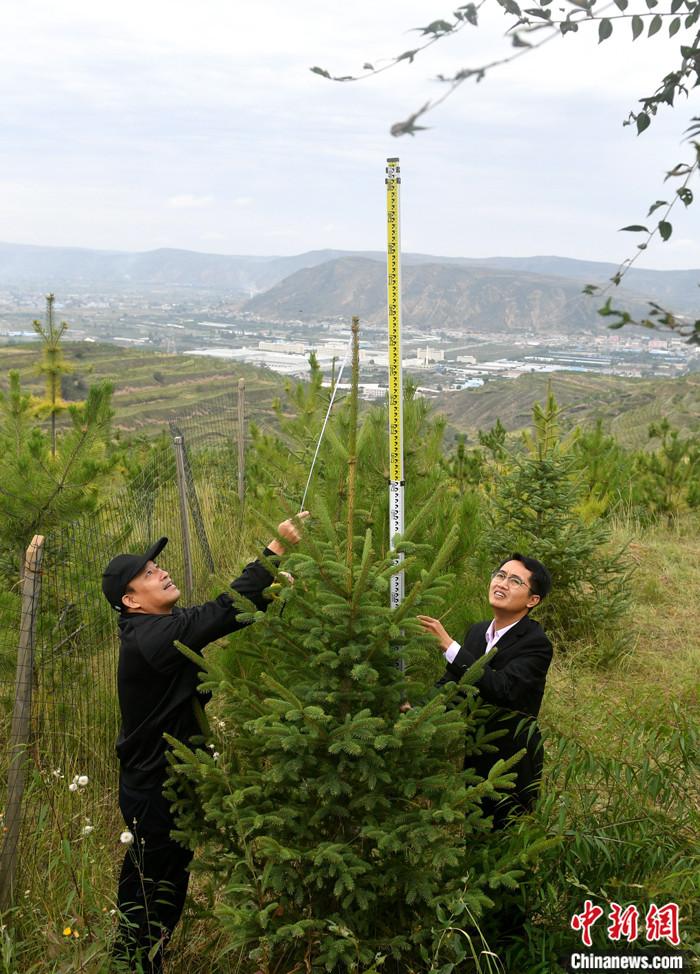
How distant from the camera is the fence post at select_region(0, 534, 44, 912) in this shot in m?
3.06

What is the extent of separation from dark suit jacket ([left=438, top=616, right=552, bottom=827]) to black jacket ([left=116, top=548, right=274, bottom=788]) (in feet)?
2.67

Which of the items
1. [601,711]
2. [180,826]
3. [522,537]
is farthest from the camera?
[522,537]

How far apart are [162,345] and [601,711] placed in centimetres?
9472

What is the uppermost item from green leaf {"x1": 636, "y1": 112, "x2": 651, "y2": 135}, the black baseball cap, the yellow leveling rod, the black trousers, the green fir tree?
green leaf {"x1": 636, "y1": 112, "x2": 651, "y2": 135}

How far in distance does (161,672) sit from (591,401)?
182ft

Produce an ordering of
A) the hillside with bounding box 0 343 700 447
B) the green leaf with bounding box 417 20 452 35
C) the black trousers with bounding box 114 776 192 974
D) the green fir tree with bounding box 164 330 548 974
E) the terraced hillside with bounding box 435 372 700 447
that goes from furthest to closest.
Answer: the hillside with bounding box 0 343 700 447 → the terraced hillside with bounding box 435 372 700 447 → the black trousers with bounding box 114 776 192 974 → the green fir tree with bounding box 164 330 548 974 → the green leaf with bounding box 417 20 452 35

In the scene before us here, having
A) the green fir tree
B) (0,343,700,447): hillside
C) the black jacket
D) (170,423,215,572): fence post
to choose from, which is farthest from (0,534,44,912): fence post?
(0,343,700,447): hillside

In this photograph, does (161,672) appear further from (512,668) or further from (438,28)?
(438,28)

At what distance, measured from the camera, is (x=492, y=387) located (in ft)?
227

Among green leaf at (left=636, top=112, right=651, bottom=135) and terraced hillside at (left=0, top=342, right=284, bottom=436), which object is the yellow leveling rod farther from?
terraced hillside at (left=0, top=342, right=284, bottom=436)

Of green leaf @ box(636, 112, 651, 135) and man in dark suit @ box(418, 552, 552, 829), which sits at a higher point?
green leaf @ box(636, 112, 651, 135)

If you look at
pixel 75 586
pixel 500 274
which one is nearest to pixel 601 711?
pixel 75 586

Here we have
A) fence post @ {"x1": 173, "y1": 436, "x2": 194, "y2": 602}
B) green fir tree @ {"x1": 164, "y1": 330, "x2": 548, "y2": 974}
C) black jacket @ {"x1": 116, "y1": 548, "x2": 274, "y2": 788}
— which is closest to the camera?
green fir tree @ {"x1": 164, "y1": 330, "x2": 548, "y2": 974}

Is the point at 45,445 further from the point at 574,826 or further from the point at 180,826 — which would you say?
the point at 574,826
